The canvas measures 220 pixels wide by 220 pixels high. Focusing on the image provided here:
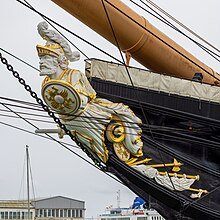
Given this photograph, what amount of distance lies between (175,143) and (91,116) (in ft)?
3.32

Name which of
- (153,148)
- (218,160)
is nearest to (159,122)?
(153,148)

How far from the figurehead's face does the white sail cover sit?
0.54 meters

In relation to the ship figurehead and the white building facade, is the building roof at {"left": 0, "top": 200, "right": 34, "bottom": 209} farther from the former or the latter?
the ship figurehead

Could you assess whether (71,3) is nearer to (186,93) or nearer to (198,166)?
(186,93)

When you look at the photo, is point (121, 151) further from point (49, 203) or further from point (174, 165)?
point (49, 203)

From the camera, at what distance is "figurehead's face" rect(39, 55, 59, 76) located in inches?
255

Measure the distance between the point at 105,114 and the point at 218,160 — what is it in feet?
4.53

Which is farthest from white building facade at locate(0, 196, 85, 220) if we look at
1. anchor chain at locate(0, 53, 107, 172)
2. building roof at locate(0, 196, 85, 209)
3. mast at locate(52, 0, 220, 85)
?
anchor chain at locate(0, 53, 107, 172)

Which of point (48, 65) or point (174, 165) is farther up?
point (48, 65)

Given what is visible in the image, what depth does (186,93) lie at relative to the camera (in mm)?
7043

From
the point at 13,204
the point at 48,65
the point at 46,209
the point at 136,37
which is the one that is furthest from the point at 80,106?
the point at 46,209

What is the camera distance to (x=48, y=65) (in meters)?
6.50

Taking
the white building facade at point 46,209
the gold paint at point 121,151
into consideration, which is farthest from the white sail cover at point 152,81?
→ the white building facade at point 46,209

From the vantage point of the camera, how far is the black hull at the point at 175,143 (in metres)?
6.83
